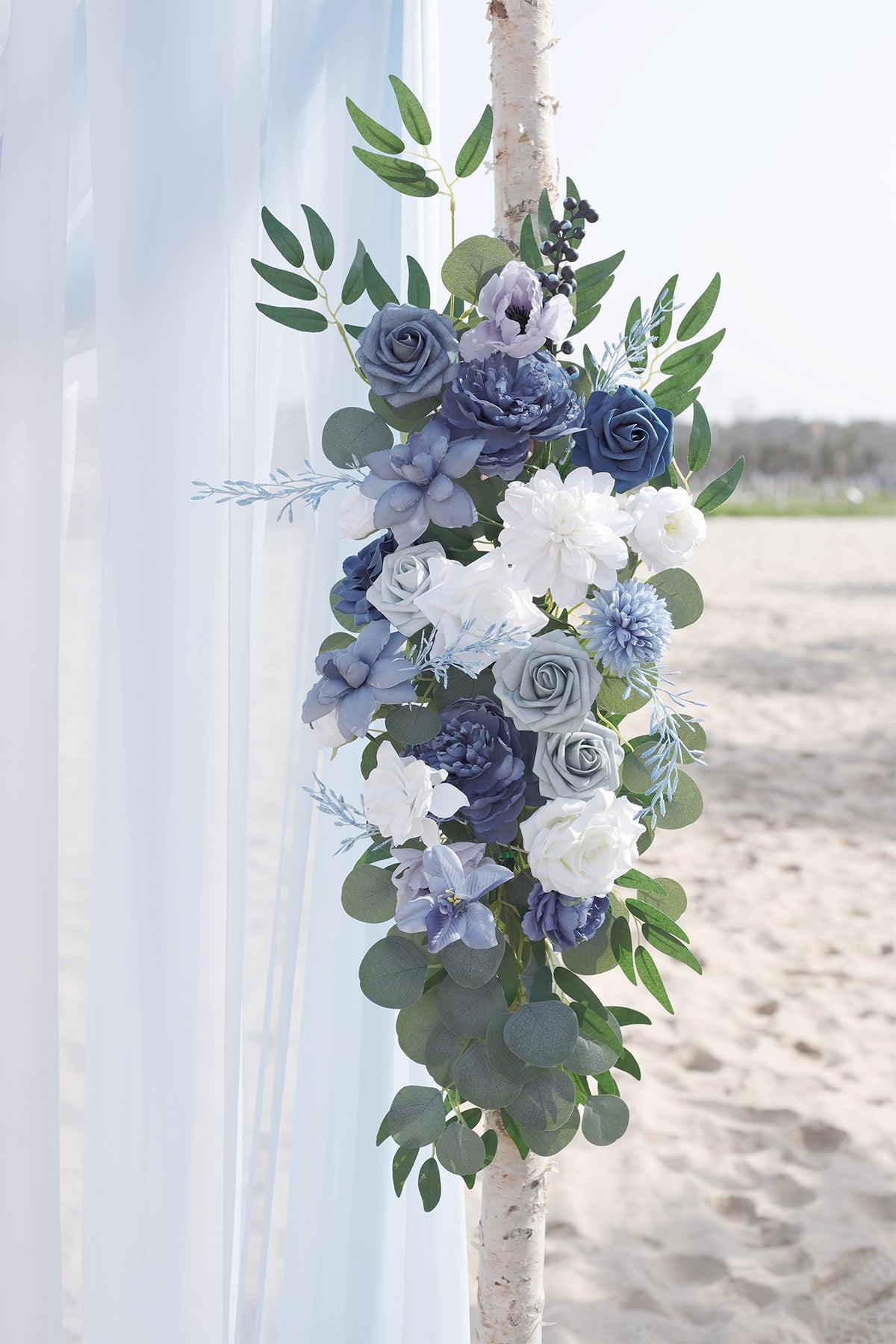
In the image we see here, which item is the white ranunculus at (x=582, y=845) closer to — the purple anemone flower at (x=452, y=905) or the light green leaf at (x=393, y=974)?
the purple anemone flower at (x=452, y=905)

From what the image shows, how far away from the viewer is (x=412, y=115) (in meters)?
0.80

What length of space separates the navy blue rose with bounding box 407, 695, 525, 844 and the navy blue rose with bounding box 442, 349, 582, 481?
18 cm

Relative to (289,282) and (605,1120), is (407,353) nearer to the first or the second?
(289,282)

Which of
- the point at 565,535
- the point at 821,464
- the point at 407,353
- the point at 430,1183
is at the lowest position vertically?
the point at 430,1183

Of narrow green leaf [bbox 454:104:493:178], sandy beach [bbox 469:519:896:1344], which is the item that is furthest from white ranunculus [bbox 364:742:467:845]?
sandy beach [bbox 469:519:896:1344]

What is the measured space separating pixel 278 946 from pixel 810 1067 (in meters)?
1.66

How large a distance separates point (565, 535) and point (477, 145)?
0.33 meters

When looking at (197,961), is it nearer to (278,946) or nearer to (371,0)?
(278,946)

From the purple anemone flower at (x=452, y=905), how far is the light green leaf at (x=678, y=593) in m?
0.25

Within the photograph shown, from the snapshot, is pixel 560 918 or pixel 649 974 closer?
pixel 560 918

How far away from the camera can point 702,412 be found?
83cm

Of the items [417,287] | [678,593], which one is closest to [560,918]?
[678,593]

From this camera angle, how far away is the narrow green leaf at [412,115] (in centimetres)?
79

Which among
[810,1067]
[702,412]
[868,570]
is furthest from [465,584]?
[868,570]
